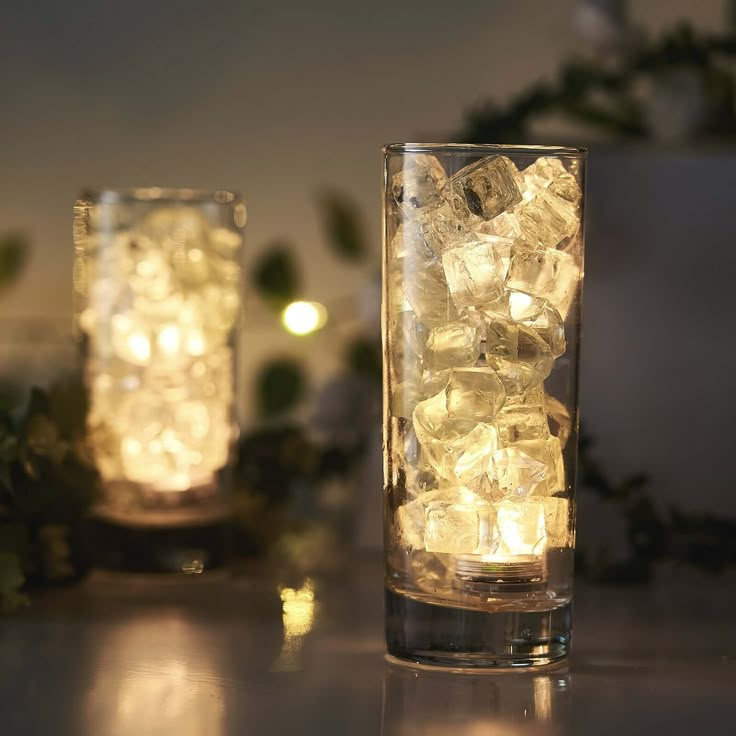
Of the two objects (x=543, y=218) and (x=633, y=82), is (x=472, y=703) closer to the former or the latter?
(x=543, y=218)

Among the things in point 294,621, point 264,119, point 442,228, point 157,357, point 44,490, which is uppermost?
point 264,119

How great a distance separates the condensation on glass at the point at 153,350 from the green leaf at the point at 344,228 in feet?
1.77

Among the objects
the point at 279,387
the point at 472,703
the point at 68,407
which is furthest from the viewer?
the point at 279,387

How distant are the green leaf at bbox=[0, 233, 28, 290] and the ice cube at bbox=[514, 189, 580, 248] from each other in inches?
43.4

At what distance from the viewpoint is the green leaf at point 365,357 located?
1488mm

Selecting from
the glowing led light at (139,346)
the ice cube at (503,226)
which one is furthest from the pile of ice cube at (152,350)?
the ice cube at (503,226)

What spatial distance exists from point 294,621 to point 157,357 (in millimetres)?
294

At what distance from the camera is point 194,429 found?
3.92 feet

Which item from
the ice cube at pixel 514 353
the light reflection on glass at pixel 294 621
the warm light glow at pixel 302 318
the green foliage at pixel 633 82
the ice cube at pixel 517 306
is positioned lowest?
the light reflection on glass at pixel 294 621

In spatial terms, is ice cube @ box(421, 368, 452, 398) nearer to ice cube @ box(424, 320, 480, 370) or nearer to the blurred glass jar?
ice cube @ box(424, 320, 480, 370)

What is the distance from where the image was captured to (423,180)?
86 cm

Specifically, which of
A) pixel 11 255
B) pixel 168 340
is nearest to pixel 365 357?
pixel 168 340

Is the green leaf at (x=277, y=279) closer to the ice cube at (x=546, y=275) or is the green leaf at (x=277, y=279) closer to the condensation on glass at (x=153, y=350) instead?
the condensation on glass at (x=153, y=350)

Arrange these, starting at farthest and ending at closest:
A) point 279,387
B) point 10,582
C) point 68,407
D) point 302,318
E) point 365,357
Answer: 1. point 279,387
2. point 302,318
3. point 365,357
4. point 68,407
5. point 10,582
